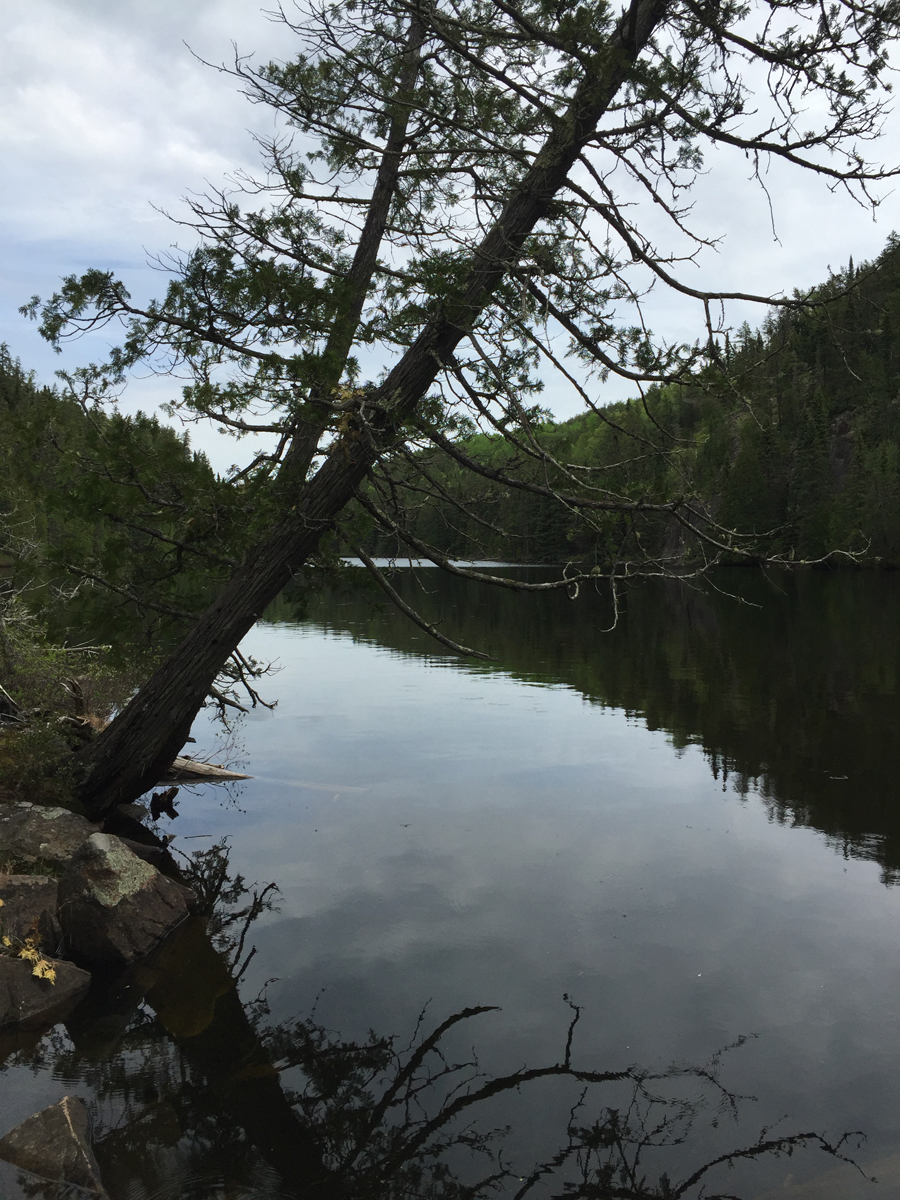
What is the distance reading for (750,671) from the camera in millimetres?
20391

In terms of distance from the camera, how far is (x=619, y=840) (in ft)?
30.5

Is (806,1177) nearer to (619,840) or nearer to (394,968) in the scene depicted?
(394,968)

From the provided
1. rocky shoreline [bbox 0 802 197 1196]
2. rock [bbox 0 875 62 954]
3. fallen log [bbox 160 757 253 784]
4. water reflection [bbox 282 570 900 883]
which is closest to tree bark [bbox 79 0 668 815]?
water reflection [bbox 282 570 900 883]

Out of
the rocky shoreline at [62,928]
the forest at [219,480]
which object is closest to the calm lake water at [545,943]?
the rocky shoreline at [62,928]

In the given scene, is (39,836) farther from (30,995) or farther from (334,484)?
(334,484)

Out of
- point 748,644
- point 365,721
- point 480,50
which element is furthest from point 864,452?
point 480,50

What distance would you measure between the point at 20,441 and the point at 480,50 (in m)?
4.70

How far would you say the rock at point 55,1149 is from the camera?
397 centimetres

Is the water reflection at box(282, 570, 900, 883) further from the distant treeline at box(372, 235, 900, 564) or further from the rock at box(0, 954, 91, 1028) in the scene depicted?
the rock at box(0, 954, 91, 1028)

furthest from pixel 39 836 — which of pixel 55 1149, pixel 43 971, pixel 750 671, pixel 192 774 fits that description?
pixel 750 671

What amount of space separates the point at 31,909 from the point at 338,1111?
2879mm

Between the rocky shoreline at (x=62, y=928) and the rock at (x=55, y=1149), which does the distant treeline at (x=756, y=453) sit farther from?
the rock at (x=55, y=1149)

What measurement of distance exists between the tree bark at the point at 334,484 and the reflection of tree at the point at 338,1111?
258cm

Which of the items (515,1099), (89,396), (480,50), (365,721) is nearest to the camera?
(515,1099)
